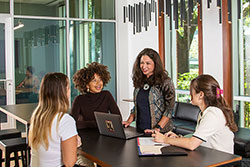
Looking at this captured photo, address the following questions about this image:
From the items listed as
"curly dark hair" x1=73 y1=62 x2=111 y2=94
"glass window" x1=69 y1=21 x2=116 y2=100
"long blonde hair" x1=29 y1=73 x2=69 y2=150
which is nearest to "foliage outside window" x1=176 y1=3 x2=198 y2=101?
"glass window" x1=69 y1=21 x2=116 y2=100

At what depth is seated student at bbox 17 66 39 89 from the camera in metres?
7.46

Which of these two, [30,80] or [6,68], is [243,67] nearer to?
[30,80]

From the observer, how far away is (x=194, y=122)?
5.61m

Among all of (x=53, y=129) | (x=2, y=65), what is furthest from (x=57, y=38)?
(x=53, y=129)

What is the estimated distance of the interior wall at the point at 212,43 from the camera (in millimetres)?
5598

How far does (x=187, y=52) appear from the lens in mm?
6523

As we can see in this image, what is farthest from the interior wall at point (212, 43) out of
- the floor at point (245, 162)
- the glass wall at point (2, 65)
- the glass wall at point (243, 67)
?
the glass wall at point (2, 65)

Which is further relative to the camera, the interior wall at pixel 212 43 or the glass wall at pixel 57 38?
the glass wall at pixel 57 38

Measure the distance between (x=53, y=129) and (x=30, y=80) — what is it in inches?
227

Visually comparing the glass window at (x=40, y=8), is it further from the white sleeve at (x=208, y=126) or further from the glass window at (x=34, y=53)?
the white sleeve at (x=208, y=126)

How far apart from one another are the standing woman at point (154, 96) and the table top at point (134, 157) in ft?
1.96

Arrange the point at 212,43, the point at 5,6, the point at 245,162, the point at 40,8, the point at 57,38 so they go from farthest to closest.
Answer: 1. the point at 57,38
2. the point at 40,8
3. the point at 5,6
4. the point at 212,43
5. the point at 245,162

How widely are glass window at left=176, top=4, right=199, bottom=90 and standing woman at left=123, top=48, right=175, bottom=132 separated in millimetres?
3302

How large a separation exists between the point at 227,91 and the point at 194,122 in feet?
2.48
